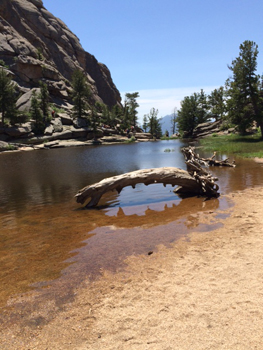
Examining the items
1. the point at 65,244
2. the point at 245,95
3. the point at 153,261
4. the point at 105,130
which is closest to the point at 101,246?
the point at 65,244

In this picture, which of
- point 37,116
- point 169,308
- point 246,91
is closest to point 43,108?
point 37,116

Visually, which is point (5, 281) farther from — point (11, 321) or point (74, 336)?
point (74, 336)

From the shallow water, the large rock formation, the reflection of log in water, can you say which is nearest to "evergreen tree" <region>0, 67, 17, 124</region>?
the large rock formation

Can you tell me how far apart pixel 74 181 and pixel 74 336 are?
15.4 m

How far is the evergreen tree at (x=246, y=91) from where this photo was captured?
3972cm

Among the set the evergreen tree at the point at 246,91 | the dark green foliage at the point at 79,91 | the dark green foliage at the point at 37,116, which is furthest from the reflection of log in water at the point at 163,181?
the dark green foliage at the point at 79,91

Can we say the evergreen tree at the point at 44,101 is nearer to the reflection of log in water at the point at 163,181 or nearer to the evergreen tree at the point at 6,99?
the evergreen tree at the point at 6,99

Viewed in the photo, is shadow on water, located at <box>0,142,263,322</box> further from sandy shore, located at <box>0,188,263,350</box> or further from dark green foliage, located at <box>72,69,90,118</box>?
dark green foliage, located at <box>72,69,90,118</box>

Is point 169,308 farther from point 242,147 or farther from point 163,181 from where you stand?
point 242,147

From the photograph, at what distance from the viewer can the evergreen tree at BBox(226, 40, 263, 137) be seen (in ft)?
130

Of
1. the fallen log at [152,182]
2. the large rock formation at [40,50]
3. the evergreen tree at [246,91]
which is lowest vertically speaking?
the fallen log at [152,182]

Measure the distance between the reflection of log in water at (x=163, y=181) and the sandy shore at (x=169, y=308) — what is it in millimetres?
5341

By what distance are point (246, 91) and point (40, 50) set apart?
6827 cm

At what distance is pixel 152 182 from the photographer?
11859 mm
